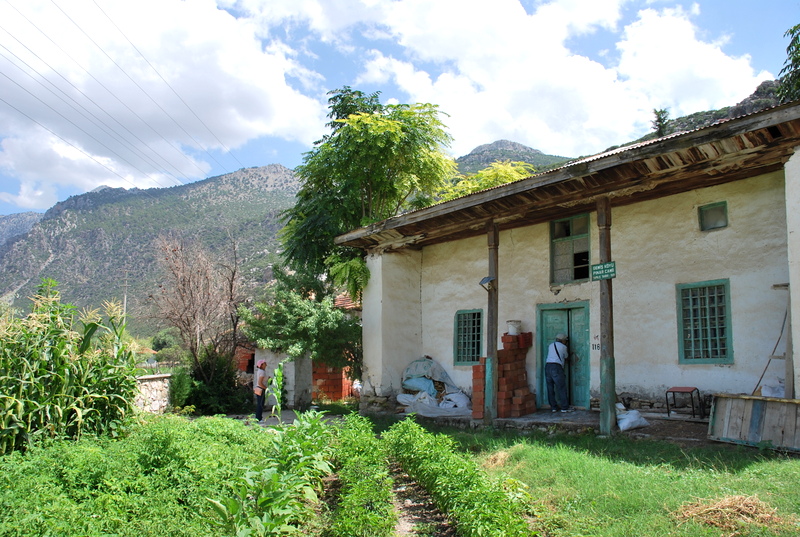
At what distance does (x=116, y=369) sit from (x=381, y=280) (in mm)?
6169

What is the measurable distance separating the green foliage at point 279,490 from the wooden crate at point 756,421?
4.89 metres

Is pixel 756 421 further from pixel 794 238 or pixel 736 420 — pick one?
pixel 794 238

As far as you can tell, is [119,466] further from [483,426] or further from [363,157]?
[363,157]

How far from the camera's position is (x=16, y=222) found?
95000 mm

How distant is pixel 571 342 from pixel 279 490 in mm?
7455

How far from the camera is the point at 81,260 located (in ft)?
161

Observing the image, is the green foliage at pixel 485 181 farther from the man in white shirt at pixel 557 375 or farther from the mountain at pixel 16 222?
the mountain at pixel 16 222

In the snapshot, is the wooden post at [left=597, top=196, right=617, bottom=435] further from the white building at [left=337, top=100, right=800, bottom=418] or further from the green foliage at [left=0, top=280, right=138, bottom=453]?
the green foliage at [left=0, top=280, right=138, bottom=453]

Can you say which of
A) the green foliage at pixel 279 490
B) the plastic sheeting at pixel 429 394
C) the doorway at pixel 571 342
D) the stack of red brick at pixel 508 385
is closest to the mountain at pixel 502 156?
the plastic sheeting at pixel 429 394

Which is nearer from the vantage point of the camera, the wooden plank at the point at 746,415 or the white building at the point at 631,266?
the wooden plank at the point at 746,415

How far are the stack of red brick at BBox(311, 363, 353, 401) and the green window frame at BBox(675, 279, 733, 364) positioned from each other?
9.66 m

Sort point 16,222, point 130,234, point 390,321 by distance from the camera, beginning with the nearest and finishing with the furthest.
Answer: point 390,321
point 130,234
point 16,222

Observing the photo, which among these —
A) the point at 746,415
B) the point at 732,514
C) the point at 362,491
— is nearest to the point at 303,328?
the point at 362,491

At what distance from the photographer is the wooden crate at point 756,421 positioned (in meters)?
6.11
